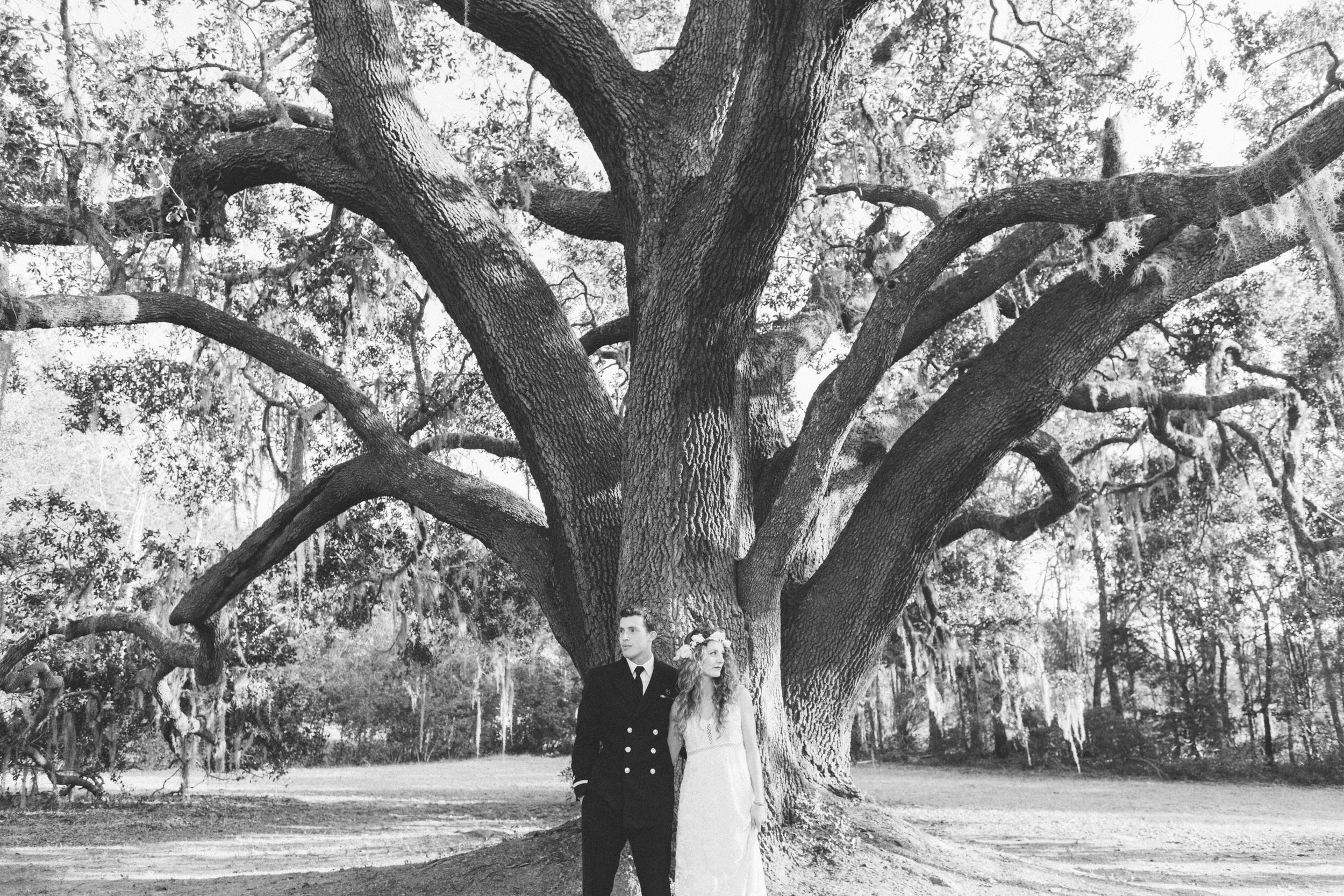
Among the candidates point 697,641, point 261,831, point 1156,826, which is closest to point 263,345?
point 697,641

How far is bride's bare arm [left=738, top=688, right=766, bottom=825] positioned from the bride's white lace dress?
2 centimetres

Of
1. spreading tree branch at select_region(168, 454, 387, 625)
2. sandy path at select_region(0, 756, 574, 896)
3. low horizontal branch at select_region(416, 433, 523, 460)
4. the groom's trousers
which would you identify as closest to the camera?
the groom's trousers

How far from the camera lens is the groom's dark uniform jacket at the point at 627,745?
141 inches

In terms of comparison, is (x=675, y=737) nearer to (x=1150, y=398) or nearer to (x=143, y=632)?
(x=1150, y=398)

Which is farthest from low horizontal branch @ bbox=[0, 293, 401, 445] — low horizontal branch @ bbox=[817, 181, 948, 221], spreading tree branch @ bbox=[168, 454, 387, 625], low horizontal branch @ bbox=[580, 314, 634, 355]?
low horizontal branch @ bbox=[817, 181, 948, 221]

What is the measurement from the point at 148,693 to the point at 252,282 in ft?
→ 21.0

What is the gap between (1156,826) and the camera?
416 inches

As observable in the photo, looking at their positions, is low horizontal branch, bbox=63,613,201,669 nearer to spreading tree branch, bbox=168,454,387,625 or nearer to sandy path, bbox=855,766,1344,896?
spreading tree branch, bbox=168,454,387,625

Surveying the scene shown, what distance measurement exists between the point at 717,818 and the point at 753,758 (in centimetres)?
27

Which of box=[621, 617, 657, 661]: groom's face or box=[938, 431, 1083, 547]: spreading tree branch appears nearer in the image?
box=[621, 617, 657, 661]: groom's face

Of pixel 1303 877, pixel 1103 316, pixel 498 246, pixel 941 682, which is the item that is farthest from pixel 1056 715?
pixel 498 246

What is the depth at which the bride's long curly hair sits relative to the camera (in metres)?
3.74

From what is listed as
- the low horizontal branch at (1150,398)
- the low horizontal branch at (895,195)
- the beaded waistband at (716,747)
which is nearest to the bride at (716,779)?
the beaded waistband at (716,747)

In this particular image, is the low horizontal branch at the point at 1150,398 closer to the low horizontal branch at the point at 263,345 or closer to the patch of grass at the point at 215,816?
the low horizontal branch at the point at 263,345
